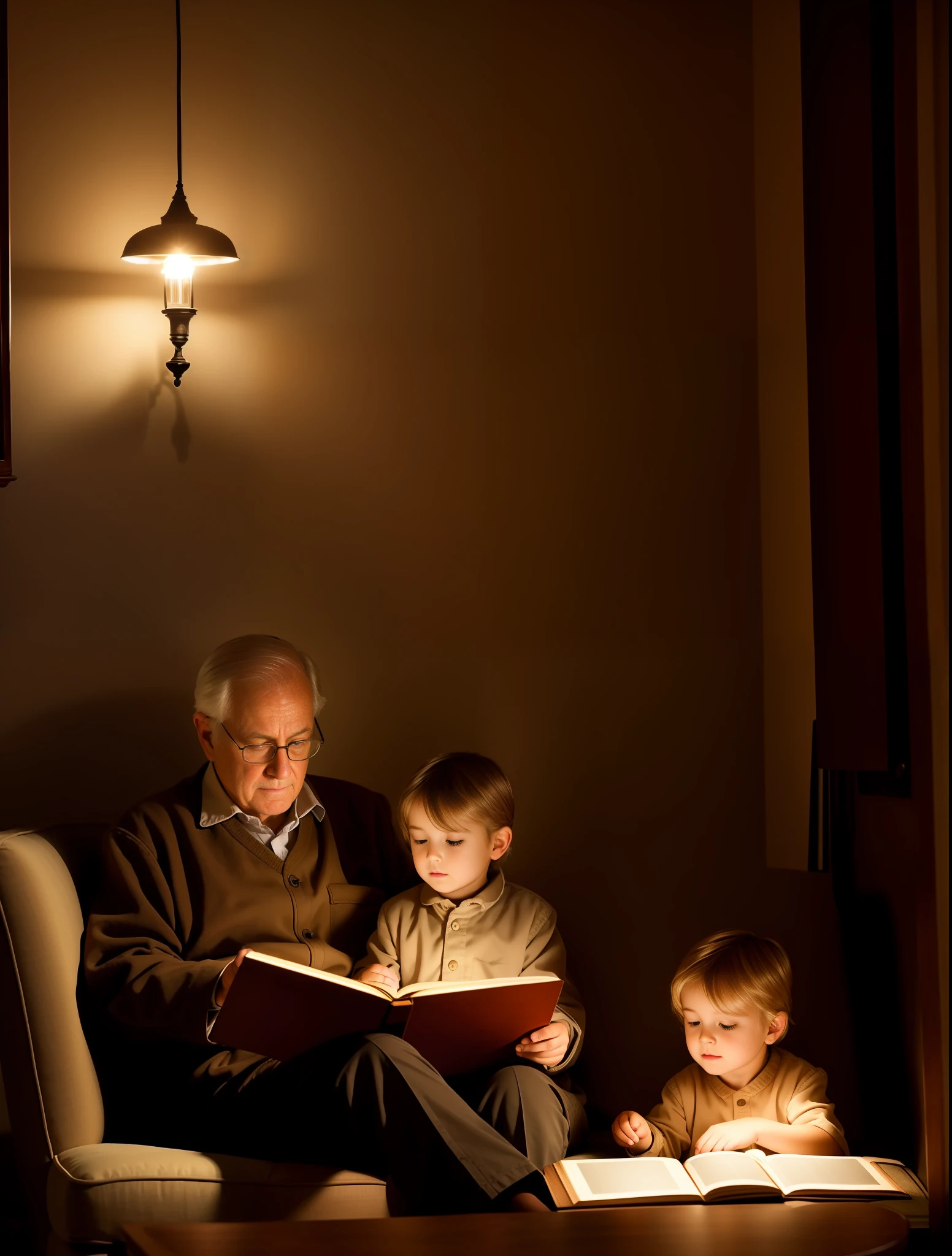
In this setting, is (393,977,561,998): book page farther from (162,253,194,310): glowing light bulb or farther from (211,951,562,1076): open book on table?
(162,253,194,310): glowing light bulb

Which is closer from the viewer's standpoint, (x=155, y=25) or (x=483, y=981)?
(x=483, y=981)

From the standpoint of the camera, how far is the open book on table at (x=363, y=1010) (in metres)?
2.09

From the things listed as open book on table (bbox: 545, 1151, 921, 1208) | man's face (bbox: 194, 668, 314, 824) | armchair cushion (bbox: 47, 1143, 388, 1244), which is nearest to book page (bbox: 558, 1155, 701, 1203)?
open book on table (bbox: 545, 1151, 921, 1208)

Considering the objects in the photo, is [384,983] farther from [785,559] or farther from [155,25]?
[155,25]

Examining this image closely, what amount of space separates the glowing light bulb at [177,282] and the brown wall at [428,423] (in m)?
0.13

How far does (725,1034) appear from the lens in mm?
2340

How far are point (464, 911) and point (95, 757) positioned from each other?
0.94 m

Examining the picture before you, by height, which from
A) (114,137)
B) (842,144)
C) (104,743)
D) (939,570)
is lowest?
(104,743)

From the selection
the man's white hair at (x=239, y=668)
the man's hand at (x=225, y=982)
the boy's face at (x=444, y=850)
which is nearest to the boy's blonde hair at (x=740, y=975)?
the boy's face at (x=444, y=850)

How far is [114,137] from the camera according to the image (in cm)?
291

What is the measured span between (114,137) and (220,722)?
1.37 metres

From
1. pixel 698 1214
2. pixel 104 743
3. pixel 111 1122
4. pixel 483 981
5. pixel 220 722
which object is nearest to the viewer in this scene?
pixel 698 1214

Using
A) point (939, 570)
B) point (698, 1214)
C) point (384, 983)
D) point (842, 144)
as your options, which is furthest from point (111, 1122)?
point (842, 144)

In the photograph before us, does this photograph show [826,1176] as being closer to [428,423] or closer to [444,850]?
[444,850]
